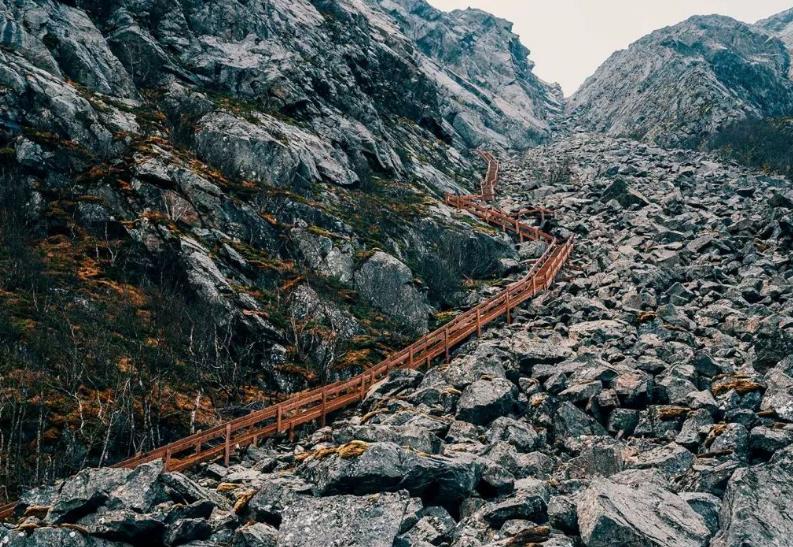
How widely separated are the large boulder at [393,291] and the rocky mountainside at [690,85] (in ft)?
187

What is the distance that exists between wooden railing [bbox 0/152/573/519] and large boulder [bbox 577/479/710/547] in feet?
35.8

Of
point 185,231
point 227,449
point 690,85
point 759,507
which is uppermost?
point 690,85

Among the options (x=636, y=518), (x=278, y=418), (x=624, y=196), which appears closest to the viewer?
(x=636, y=518)

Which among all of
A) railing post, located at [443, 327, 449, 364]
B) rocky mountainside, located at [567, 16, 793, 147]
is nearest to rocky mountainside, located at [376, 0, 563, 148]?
rocky mountainside, located at [567, 16, 793, 147]

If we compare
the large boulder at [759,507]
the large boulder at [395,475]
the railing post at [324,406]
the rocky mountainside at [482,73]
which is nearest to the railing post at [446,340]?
the railing post at [324,406]

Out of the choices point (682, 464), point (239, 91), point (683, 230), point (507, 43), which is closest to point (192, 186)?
point (239, 91)

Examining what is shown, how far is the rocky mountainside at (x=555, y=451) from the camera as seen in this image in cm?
905

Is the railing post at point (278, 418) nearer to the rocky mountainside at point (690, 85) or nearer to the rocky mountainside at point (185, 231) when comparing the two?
the rocky mountainside at point (185, 231)

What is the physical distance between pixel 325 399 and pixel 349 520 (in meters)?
10.3

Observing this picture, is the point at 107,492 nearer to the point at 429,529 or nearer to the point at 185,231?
the point at 429,529

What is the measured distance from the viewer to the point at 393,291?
29.4m

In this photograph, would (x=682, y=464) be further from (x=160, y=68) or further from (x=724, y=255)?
(x=160, y=68)

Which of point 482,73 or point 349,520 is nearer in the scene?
point 349,520

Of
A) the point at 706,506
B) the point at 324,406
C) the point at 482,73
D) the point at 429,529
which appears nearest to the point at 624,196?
the point at 324,406
